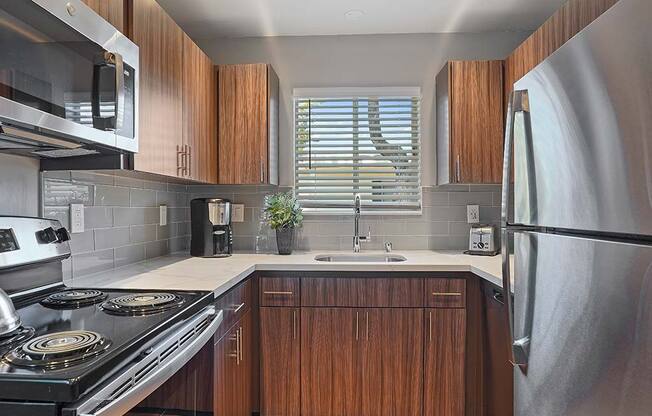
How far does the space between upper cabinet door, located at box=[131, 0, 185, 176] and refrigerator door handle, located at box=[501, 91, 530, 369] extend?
51.7 inches

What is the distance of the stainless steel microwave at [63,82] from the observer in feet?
3.29

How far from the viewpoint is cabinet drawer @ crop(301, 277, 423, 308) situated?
2250 millimetres

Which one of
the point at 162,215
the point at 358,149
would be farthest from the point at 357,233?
the point at 162,215

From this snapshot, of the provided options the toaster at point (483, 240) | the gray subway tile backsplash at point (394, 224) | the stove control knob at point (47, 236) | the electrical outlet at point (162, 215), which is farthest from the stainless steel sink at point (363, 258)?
the stove control knob at point (47, 236)

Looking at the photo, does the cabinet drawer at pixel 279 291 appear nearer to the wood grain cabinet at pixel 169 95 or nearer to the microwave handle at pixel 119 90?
the wood grain cabinet at pixel 169 95

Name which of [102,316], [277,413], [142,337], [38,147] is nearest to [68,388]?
[142,337]

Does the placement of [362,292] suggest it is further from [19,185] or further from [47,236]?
[19,185]

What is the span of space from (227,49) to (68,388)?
264cm

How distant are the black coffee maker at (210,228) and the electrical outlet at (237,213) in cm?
37

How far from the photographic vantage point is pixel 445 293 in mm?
2240

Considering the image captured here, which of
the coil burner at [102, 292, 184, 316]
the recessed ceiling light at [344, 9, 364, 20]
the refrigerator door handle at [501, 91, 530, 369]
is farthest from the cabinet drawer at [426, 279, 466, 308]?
the recessed ceiling light at [344, 9, 364, 20]

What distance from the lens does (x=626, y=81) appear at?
2.90 feet

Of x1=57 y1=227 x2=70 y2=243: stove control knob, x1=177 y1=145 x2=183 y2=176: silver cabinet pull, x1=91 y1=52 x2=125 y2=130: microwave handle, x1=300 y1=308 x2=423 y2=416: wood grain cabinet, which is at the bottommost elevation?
x1=300 y1=308 x2=423 y2=416: wood grain cabinet

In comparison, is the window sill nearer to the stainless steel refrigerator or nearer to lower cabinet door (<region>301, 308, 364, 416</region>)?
lower cabinet door (<region>301, 308, 364, 416</region>)
